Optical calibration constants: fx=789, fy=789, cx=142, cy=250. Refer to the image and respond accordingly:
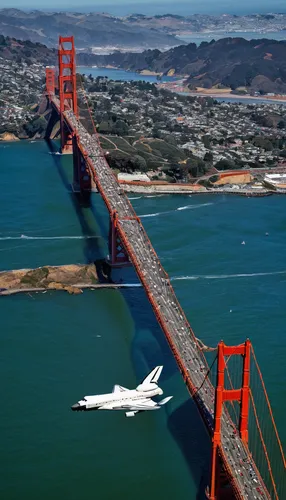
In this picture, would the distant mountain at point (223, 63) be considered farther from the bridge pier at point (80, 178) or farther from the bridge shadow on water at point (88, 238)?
the bridge shadow on water at point (88, 238)

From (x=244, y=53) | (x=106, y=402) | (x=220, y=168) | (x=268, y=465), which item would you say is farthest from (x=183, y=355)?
(x=244, y=53)

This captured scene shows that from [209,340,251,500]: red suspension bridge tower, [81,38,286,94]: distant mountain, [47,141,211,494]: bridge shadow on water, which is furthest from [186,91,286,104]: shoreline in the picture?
[209,340,251,500]: red suspension bridge tower

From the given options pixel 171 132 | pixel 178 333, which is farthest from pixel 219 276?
pixel 171 132

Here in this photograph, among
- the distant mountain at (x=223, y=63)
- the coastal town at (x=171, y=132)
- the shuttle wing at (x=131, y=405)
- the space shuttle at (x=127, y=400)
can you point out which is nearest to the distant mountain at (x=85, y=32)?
the distant mountain at (x=223, y=63)

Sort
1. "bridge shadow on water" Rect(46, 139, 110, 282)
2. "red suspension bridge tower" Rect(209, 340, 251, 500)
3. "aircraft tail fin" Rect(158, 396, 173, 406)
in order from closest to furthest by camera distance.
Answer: "red suspension bridge tower" Rect(209, 340, 251, 500)
"aircraft tail fin" Rect(158, 396, 173, 406)
"bridge shadow on water" Rect(46, 139, 110, 282)

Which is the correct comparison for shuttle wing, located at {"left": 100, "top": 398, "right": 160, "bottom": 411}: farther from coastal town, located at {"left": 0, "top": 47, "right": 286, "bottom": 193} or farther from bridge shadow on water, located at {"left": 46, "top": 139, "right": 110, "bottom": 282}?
coastal town, located at {"left": 0, "top": 47, "right": 286, "bottom": 193}

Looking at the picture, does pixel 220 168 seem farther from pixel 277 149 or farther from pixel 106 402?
pixel 106 402

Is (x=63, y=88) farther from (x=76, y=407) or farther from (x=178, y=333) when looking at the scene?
(x=76, y=407)
